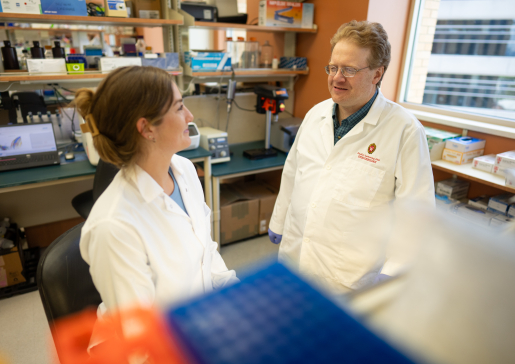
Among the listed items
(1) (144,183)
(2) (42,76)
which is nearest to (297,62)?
(2) (42,76)

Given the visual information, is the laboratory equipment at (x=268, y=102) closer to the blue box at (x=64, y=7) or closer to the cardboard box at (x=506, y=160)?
the blue box at (x=64, y=7)

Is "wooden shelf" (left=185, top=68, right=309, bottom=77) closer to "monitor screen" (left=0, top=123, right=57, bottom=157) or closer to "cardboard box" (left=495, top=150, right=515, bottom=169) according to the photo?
"monitor screen" (left=0, top=123, right=57, bottom=157)

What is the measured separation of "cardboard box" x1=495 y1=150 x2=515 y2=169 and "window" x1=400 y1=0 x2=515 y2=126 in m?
0.40

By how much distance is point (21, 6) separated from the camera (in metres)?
2.09

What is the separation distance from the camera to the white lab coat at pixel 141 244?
951 mm

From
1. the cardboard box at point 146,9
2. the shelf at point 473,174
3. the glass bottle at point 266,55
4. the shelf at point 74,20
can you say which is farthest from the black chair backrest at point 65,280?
the glass bottle at point 266,55

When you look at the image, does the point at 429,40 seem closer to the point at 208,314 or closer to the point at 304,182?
the point at 304,182

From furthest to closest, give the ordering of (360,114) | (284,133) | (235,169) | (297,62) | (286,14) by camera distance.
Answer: (297,62), (284,133), (286,14), (235,169), (360,114)

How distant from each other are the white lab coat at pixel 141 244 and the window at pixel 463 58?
237cm

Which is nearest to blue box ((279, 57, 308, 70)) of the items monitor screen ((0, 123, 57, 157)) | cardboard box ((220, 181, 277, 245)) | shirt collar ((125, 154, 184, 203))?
cardboard box ((220, 181, 277, 245))

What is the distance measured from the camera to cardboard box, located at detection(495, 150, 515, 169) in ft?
6.59

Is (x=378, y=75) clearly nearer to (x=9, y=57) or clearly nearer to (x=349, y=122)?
(x=349, y=122)

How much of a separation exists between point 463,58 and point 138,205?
2.89m

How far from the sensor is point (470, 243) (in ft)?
0.66
